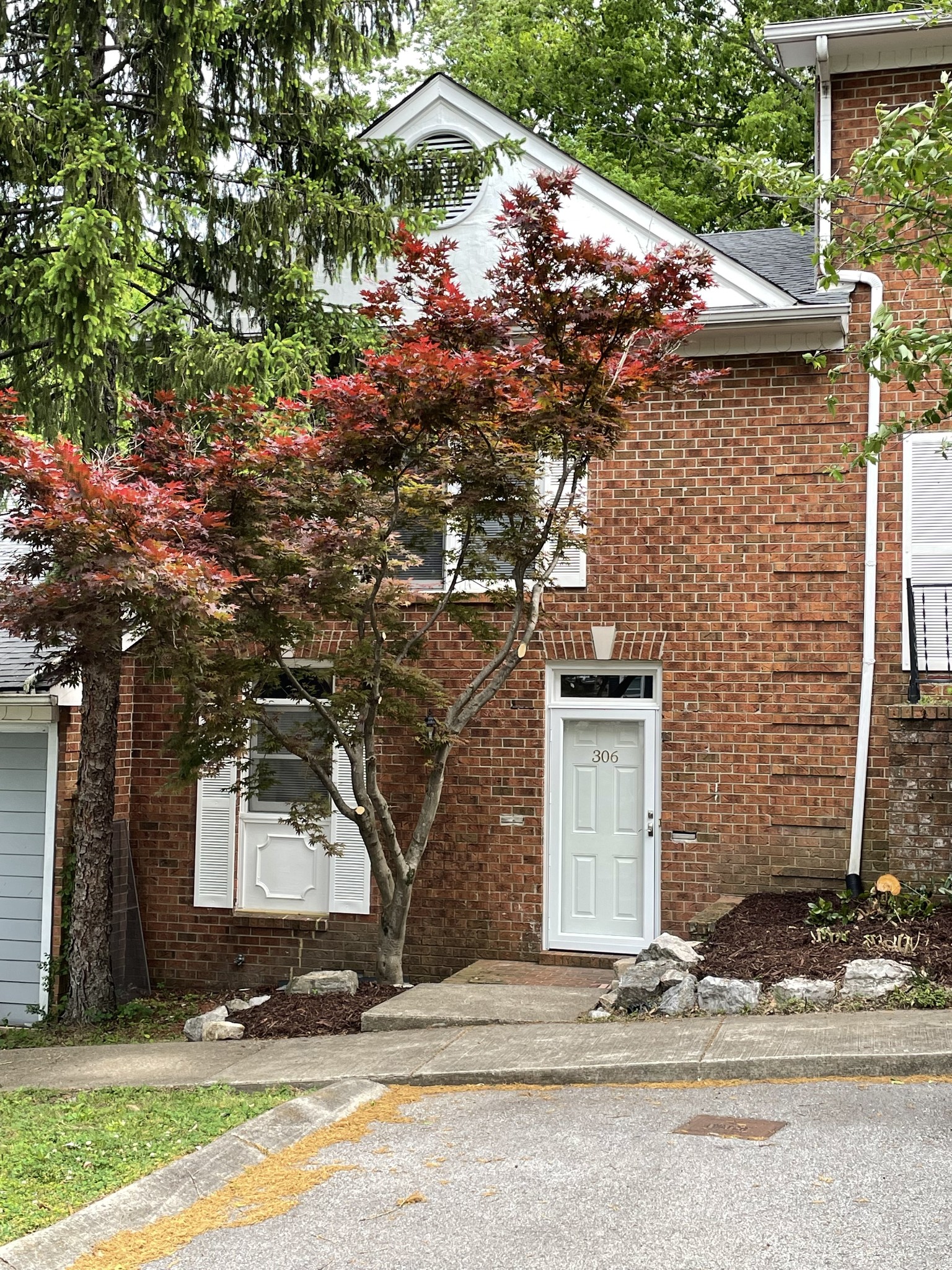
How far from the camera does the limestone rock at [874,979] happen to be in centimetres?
757

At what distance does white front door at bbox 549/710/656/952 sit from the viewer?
Result: 35.2 ft

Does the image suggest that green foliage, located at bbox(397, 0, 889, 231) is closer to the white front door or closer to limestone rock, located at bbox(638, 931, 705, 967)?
the white front door

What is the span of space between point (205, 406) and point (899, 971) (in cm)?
572

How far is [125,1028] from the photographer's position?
32.1 ft

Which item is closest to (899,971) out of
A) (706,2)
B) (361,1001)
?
(361,1001)

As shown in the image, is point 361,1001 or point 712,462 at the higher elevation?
point 712,462

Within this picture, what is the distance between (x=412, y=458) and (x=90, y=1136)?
4.33 m

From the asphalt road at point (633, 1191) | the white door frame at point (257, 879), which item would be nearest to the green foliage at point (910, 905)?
the asphalt road at point (633, 1191)

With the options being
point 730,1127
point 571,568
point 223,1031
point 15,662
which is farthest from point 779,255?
point 730,1127

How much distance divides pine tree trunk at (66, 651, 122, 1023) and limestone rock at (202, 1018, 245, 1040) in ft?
6.75

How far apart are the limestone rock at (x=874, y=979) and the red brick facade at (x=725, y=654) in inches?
90.1

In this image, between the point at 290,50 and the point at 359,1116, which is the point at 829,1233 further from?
the point at 290,50

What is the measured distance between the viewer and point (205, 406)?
8.73 m

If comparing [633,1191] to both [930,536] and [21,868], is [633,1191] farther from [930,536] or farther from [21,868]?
[21,868]
